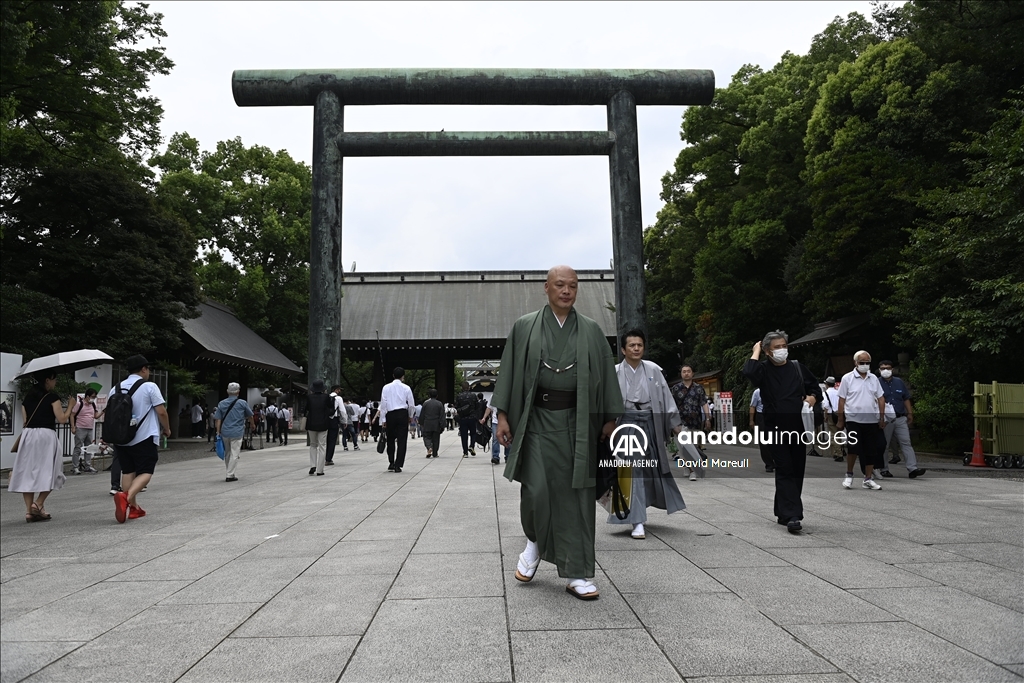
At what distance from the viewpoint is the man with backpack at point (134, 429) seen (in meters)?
7.54

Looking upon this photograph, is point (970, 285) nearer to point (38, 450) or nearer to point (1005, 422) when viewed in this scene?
point (1005, 422)

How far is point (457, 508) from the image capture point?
26.0ft

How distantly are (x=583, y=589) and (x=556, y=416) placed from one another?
94cm

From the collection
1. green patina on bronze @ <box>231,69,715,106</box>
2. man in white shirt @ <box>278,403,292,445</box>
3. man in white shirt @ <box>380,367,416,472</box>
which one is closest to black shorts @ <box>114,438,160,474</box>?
man in white shirt @ <box>380,367,416,472</box>

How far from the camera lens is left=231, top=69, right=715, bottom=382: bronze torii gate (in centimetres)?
1211

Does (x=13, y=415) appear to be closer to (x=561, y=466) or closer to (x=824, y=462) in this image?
(x=561, y=466)

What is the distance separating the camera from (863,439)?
31.0 feet

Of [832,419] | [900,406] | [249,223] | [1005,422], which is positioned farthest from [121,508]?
[249,223]

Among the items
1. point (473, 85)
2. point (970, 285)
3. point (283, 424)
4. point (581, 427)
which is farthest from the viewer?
point (283, 424)

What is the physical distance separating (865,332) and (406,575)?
72.6ft

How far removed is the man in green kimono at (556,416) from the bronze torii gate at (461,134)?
24.2 ft

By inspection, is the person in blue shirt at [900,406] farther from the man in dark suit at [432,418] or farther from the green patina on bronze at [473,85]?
the man in dark suit at [432,418]

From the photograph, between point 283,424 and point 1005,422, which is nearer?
point 1005,422

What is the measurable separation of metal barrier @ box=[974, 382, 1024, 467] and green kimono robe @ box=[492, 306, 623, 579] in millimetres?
11334
